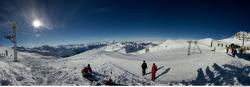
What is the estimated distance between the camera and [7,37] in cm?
2180

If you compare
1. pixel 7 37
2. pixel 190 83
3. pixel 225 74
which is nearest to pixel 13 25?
pixel 7 37

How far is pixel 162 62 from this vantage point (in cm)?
2275

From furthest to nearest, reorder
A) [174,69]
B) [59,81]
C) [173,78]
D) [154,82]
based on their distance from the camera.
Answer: [174,69]
[173,78]
[154,82]
[59,81]

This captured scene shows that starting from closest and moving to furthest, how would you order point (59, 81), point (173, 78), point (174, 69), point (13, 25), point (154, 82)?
point (59, 81), point (154, 82), point (173, 78), point (174, 69), point (13, 25)

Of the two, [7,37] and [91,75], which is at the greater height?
[7,37]

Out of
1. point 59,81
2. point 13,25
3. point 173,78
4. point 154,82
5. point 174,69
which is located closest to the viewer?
point 59,81

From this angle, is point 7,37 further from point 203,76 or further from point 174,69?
point 203,76

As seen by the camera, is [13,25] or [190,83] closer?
[190,83]

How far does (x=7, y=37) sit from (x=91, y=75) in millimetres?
8371

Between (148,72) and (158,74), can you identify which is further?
(148,72)

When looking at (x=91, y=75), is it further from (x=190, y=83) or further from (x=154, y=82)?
(x=190, y=83)

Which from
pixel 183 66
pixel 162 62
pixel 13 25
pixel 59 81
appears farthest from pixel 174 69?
pixel 13 25

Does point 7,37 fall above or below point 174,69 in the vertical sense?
above

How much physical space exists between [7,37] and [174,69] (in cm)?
1231
